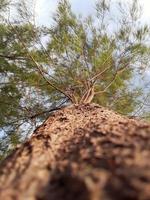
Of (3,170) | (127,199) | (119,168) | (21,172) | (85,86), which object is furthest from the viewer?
(85,86)

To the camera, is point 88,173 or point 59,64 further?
point 59,64

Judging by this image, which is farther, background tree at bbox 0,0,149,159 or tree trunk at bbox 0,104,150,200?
background tree at bbox 0,0,149,159

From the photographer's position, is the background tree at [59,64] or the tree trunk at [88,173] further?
the background tree at [59,64]

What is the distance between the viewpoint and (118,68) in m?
5.34

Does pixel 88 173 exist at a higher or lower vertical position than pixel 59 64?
lower

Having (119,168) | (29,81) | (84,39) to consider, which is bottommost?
(119,168)

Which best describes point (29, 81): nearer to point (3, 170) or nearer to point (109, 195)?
point (3, 170)

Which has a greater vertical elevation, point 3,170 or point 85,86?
point 85,86

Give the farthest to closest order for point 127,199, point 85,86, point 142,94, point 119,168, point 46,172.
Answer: point 142,94
point 85,86
point 46,172
point 119,168
point 127,199

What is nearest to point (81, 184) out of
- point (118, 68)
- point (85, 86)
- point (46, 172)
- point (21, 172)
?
point (46, 172)

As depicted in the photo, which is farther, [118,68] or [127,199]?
[118,68]

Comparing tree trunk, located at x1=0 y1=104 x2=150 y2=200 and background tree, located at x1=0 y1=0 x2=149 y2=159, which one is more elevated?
background tree, located at x1=0 y1=0 x2=149 y2=159

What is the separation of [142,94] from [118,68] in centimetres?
100

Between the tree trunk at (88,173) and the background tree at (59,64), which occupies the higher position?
the background tree at (59,64)
